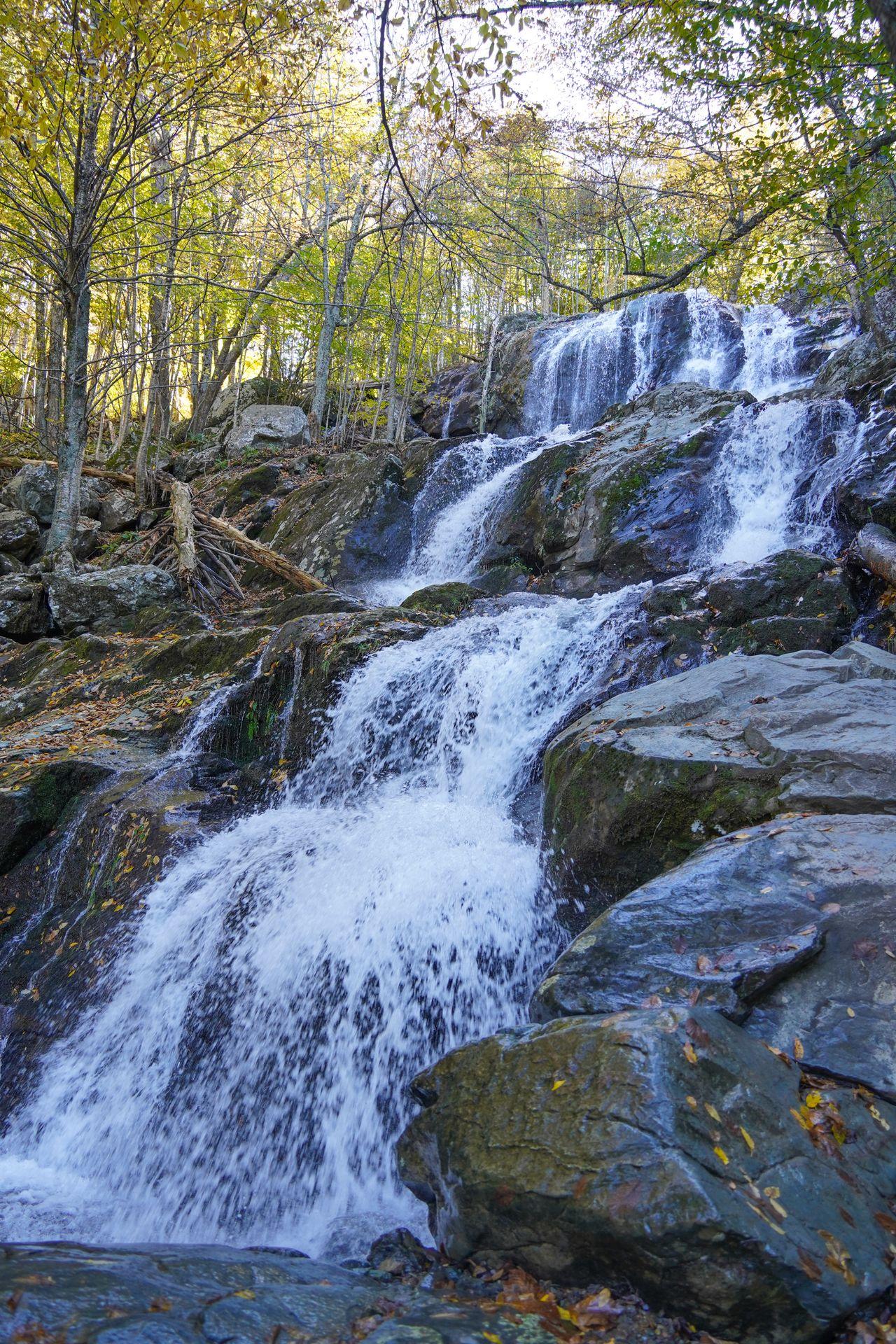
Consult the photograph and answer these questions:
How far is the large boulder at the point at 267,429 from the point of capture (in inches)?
706

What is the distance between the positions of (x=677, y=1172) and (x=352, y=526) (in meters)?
11.5

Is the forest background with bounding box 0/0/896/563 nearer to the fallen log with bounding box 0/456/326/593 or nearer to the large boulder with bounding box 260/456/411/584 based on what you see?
the fallen log with bounding box 0/456/326/593

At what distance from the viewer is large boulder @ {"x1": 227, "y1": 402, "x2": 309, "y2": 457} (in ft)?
58.9

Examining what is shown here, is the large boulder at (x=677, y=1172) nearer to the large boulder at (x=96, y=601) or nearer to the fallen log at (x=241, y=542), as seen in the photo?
the fallen log at (x=241, y=542)

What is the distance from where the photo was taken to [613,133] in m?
7.29

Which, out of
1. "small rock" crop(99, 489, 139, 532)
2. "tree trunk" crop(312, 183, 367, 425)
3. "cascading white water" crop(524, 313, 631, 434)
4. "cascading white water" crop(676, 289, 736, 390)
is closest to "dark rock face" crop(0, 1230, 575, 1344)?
"small rock" crop(99, 489, 139, 532)

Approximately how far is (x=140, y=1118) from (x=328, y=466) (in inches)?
547

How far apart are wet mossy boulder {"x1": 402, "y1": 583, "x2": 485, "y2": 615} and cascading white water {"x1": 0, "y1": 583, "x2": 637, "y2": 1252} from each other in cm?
326

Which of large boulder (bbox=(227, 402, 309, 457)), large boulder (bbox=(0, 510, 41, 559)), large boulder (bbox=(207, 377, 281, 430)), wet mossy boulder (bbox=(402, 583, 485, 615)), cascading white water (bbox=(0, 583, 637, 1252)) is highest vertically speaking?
large boulder (bbox=(207, 377, 281, 430))

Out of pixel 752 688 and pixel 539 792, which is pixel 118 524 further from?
pixel 752 688

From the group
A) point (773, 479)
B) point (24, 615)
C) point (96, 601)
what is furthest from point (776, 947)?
point (24, 615)

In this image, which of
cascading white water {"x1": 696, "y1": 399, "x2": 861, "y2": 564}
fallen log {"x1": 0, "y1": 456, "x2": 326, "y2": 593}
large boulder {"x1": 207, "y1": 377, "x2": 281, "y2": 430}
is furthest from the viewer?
large boulder {"x1": 207, "y1": 377, "x2": 281, "y2": 430}

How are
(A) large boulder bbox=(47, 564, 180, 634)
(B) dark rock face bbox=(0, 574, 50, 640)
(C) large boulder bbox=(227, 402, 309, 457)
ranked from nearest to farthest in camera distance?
(A) large boulder bbox=(47, 564, 180, 634)
(B) dark rock face bbox=(0, 574, 50, 640)
(C) large boulder bbox=(227, 402, 309, 457)

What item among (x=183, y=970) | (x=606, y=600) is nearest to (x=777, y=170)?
(x=606, y=600)
